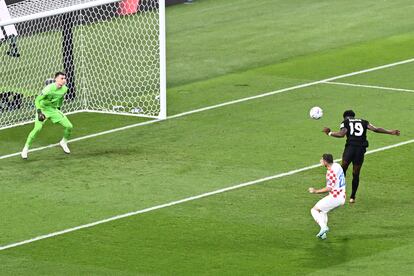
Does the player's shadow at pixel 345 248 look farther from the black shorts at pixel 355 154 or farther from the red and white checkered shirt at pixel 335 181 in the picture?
the black shorts at pixel 355 154

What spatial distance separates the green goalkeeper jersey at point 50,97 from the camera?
2852cm

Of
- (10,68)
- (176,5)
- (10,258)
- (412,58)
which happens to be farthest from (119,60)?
(10,258)

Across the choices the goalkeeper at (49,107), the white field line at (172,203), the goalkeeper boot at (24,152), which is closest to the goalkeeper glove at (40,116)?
the goalkeeper at (49,107)

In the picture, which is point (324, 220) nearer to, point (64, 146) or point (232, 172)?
point (232, 172)

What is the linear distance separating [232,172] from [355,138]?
3.55m

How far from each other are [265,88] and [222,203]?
9.77 metres

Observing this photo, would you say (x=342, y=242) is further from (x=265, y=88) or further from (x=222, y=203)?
(x=265, y=88)

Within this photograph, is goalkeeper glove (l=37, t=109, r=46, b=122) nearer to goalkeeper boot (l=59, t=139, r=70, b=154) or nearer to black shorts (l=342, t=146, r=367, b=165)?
goalkeeper boot (l=59, t=139, r=70, b=154)

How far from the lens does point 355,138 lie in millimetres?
24609

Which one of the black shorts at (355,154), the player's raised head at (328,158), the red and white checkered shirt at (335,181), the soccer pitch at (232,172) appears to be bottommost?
the soccer pitch at (232,172)

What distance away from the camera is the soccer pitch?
2223cm

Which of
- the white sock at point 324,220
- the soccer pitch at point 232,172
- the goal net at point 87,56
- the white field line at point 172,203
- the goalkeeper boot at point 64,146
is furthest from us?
the goal net at point 87,56

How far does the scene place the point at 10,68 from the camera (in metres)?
33.6

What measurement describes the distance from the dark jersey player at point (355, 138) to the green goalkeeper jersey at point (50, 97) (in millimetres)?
6833
